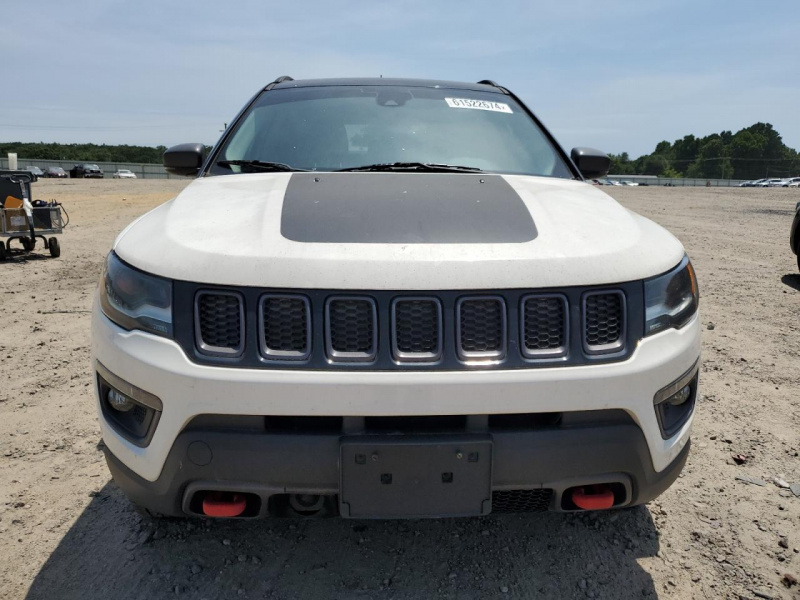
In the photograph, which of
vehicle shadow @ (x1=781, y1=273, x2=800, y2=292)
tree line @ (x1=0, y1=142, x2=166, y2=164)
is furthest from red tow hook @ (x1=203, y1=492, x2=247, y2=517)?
tree line @ (x1=0, y1=142, x2=166, y2=164)

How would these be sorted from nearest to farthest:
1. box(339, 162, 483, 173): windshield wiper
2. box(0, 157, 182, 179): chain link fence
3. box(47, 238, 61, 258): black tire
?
1. box(339, 162, 483, 173): windshield wiper
2. box(47, 238, 61, 258): black tire
3. box(0, 157, 182, 179): chain link fence

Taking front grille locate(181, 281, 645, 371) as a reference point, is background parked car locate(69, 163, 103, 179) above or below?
below

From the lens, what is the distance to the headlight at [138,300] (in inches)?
75.9

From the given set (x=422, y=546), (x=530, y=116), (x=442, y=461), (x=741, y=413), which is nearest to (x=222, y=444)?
(x=442, y=461)

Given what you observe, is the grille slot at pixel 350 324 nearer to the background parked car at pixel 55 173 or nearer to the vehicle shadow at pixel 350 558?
the vehicle shadow at pixel 350 558

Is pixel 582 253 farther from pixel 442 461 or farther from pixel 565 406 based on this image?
pixel 442 461

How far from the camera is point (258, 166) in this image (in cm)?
304

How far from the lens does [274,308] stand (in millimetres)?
1890

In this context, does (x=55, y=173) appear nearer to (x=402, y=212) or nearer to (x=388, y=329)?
(x=402, y=212)

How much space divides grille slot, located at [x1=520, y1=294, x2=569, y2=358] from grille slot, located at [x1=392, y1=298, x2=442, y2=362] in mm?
250

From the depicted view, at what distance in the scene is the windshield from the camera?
3090mm

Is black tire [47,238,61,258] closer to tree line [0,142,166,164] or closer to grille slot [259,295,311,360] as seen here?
grille slot [259,295,311,360]

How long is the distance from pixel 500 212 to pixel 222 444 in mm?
1158

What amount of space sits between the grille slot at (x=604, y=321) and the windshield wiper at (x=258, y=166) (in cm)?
156
